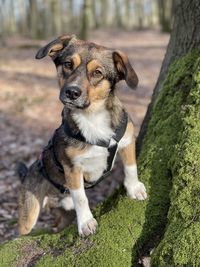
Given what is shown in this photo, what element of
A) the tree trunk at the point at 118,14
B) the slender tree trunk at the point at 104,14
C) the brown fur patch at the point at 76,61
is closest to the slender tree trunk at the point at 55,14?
the slender tree trunk at the point at 104,14

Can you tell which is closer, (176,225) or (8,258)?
(176,225)

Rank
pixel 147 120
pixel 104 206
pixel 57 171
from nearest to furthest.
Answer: pixel 104 206
pixel 57 171
pixel 147 120

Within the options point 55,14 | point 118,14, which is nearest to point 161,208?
point 55,14

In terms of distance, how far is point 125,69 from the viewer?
4000mm

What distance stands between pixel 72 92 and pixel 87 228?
3.96ft

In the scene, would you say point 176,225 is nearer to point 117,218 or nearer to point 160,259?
point 160,259

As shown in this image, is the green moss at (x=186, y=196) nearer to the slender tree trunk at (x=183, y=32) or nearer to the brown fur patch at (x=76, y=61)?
the slender tree trunk at (x=183, y=32)

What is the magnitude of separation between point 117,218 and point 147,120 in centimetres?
196

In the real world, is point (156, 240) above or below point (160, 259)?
below

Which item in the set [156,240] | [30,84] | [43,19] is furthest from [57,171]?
[43,19]

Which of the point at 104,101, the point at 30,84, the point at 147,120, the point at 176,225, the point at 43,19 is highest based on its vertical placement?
the point at 104,101

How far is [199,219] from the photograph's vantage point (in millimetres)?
3191

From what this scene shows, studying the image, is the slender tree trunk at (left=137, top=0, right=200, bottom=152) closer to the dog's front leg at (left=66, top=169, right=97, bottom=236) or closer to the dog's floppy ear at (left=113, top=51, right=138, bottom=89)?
the dog's floppy ear at (left=113, top=51, right=138, bottom=89)

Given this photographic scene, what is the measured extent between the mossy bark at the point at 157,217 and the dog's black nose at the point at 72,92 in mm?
1036
